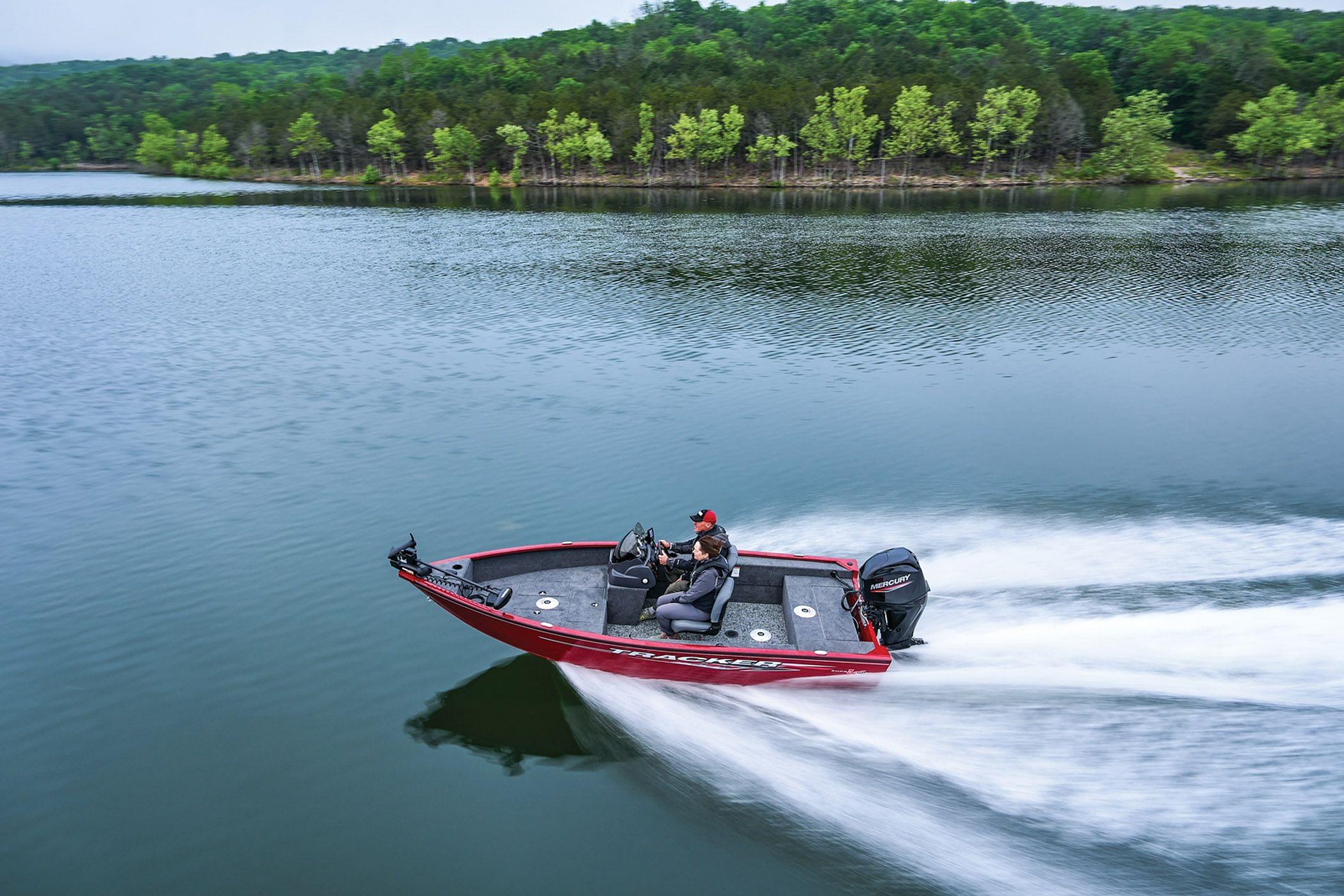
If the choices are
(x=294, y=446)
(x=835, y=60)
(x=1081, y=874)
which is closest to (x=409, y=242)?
(x=294, y=446)

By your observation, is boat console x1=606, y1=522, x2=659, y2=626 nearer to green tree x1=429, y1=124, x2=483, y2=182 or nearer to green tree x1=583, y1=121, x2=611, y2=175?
green tree x1=583, y1=121, x2=611, y2=175

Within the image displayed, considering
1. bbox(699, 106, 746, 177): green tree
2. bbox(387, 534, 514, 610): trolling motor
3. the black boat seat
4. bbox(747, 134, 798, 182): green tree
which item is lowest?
the black boat seat

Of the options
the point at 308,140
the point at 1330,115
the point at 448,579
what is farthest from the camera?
the point at 308,140

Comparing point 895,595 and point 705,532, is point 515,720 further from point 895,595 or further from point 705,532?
point 895,595

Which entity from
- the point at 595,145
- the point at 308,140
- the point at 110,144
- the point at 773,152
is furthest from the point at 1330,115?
the point at 110,144

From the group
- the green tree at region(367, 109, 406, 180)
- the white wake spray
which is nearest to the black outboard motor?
the white wake spray

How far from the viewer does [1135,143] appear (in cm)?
10125

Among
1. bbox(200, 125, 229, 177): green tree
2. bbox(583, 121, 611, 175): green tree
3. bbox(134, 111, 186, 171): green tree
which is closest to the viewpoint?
bbox(583, 121, 611, 175): green tree

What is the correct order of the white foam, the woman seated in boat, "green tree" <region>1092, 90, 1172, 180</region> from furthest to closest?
"green tree" <region>1092, 90, 1172, 180</region>
the white foam
the woman seated in boat

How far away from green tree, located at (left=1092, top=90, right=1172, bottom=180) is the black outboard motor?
11035cm

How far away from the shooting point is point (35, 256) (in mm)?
54344

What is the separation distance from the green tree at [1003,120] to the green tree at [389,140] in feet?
276

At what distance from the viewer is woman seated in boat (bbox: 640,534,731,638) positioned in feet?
40.6

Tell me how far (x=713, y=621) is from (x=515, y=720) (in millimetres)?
3407
